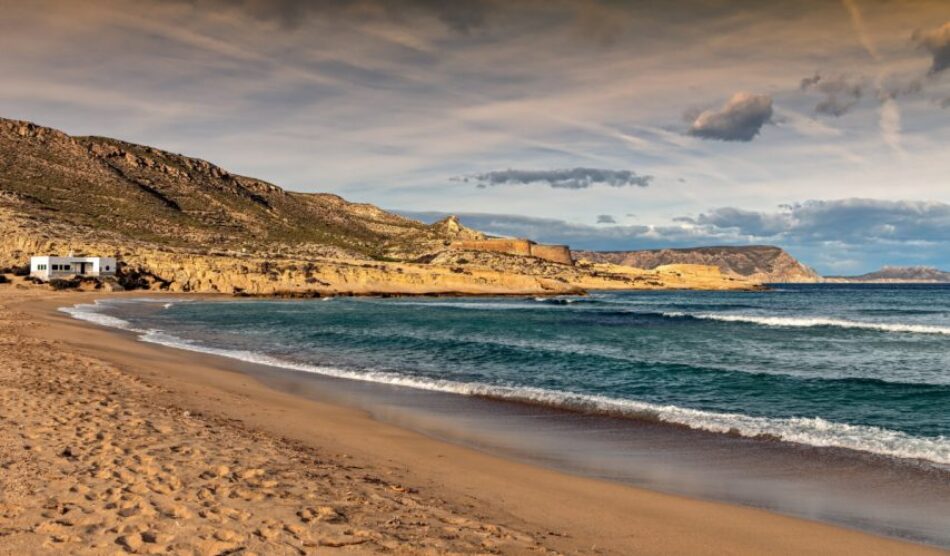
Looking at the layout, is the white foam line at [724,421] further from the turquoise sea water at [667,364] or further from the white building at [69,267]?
the white building at [69,267]

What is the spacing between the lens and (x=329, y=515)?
721 cm

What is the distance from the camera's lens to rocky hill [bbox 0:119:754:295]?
278 ft

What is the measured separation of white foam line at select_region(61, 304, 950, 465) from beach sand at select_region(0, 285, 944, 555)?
5.20 metres

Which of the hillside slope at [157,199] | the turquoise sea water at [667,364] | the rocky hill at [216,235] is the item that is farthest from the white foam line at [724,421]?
the hillside slope at [157,199]

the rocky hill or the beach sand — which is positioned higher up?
the rocky hill

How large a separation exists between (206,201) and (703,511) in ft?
466

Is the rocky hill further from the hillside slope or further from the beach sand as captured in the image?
the beach sand

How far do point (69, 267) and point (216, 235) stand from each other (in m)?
38.9

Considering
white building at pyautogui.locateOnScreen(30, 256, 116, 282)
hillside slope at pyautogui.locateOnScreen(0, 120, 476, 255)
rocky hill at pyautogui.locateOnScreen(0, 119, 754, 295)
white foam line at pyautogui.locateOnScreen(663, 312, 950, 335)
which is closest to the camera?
white foam line at pyautogui.locateOnScreen(663, 312, 950, 335)

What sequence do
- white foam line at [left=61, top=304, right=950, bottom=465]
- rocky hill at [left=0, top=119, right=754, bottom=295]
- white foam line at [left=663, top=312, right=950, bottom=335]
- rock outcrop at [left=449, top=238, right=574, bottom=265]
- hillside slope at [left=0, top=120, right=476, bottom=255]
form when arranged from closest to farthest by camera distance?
white foam line at [left=61, top=304, right=950, bottom=465] < white foam line at [left=663, top=312, right=950, bottom=335] < rocky hill at [left=0, top=119, right=754, bottom=295] < hillside slope at [left=0, top=120, right=476, bottom=255] < rock outcrop at [left=449, top=238, right=574, bottom=265]

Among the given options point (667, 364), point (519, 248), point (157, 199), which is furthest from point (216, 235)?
point (667, 364)

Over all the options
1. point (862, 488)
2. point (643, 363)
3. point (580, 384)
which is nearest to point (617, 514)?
point (862, 488)

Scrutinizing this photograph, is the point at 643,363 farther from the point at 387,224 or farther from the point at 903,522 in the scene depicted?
the point at 387,224

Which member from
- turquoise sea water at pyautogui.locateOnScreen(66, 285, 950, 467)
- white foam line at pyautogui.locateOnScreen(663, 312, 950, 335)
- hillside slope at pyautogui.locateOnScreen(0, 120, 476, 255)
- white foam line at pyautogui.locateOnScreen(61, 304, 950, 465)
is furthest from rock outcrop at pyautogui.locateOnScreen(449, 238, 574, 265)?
white foam line at pyautogui.locateOnScreen(61, 304, 950, 465)
